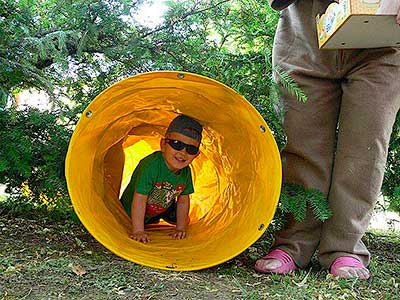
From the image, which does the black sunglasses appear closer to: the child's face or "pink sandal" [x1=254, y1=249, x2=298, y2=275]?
the child's face

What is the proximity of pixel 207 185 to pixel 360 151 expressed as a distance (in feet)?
3.36

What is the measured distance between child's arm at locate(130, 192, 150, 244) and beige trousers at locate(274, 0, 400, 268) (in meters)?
0.56

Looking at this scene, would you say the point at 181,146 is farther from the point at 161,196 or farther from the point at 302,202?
the point at 302,202

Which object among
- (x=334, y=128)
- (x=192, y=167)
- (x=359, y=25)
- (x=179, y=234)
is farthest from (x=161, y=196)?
(x=359, y=25)

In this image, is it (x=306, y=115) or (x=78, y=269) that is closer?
(x=78, y=269)

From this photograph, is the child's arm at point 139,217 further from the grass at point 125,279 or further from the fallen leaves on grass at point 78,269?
the fallen leaves on grass at point 78,269

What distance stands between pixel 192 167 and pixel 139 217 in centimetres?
66

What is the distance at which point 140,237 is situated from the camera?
8.39 ft

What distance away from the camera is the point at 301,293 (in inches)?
79.0

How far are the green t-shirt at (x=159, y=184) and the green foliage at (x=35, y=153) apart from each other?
347 mm

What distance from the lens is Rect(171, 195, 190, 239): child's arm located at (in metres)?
2.75

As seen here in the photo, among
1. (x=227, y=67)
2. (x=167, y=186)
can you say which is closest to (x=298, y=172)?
(x=227, y=67)

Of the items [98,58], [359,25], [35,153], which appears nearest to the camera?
[359,25]

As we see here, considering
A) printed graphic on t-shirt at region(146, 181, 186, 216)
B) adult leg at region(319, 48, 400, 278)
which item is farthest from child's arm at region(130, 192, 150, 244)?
adult leg at region(319, 48, 400, 278)
